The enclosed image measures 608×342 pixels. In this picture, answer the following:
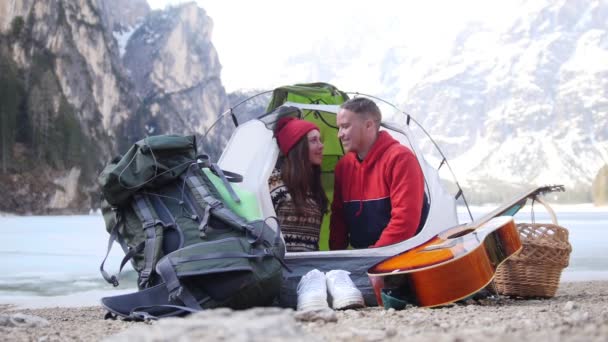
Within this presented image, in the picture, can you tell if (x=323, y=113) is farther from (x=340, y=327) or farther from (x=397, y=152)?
(x=340, y=327)

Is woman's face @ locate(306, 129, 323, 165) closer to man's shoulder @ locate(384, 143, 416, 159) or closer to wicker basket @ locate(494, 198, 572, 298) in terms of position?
man's shoulder @ locate(384, 143, 416, 159)

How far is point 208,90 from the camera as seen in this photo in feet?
358

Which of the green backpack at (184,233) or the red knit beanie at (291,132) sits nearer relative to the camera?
the green backpack at (184,233)

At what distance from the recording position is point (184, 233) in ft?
14.1

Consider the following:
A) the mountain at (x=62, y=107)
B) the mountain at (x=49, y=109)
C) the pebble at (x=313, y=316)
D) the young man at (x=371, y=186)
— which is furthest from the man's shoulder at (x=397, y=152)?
the mountain at (x=49, y=109)

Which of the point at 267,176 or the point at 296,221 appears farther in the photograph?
the point at 296,221

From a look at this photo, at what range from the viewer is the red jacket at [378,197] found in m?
4.89

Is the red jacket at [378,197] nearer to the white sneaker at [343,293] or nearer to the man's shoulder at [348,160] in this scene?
the man's shoulder at [348,160]

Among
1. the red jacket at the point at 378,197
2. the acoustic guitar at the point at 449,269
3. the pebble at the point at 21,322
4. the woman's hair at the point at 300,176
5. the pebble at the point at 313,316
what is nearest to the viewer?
the pebble at the point at 313,316

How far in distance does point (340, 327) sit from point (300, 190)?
2.45m

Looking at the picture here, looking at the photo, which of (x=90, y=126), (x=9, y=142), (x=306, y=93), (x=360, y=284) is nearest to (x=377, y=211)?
(x=360, y=284)

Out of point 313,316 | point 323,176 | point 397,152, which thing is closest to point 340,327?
point 313,316

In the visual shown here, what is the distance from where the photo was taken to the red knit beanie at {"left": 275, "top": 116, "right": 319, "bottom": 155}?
17.8 ft

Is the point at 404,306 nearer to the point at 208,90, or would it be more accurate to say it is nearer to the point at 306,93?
the point at 306,93
